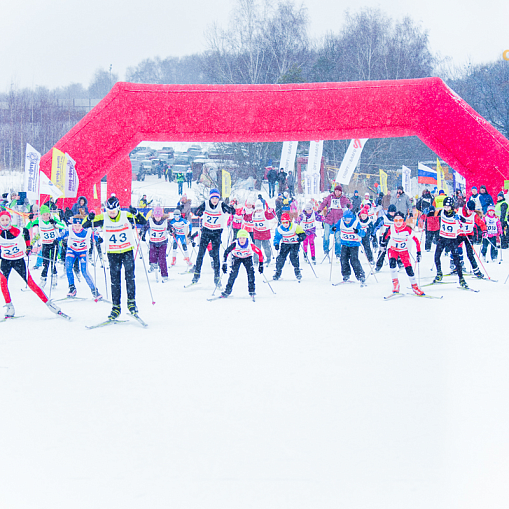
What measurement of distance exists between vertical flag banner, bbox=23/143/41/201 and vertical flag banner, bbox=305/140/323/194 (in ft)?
26.8

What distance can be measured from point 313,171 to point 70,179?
863cm

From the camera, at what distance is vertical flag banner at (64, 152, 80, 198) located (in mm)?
11672

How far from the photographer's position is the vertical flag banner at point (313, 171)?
1744 cm

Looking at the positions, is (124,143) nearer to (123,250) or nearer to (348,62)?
(123,250)

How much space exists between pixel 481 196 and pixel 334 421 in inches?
385

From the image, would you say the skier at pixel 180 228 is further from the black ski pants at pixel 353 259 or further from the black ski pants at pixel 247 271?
the black ski pants at pixel 353 259

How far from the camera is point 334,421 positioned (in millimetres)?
3738

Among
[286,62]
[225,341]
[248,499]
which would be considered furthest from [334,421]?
[286,62]

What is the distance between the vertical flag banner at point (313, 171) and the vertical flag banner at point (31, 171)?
817 cm

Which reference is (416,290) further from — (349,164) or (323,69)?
(323,69)

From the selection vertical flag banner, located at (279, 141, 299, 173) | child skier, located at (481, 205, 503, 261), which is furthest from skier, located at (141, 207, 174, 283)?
vertical flag banner, located at (279, 141, 299, 173)

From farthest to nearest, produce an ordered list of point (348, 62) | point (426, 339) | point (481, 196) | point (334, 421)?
point (348, 62), point (481, 196), point (426, 339), point (334, 421)

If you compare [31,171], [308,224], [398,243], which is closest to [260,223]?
[308,224]

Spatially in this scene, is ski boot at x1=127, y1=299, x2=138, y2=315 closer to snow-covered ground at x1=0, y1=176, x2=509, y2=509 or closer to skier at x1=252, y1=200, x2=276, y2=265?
snow-covered ground at x1=0, y1=176, x2=509, y2=509
